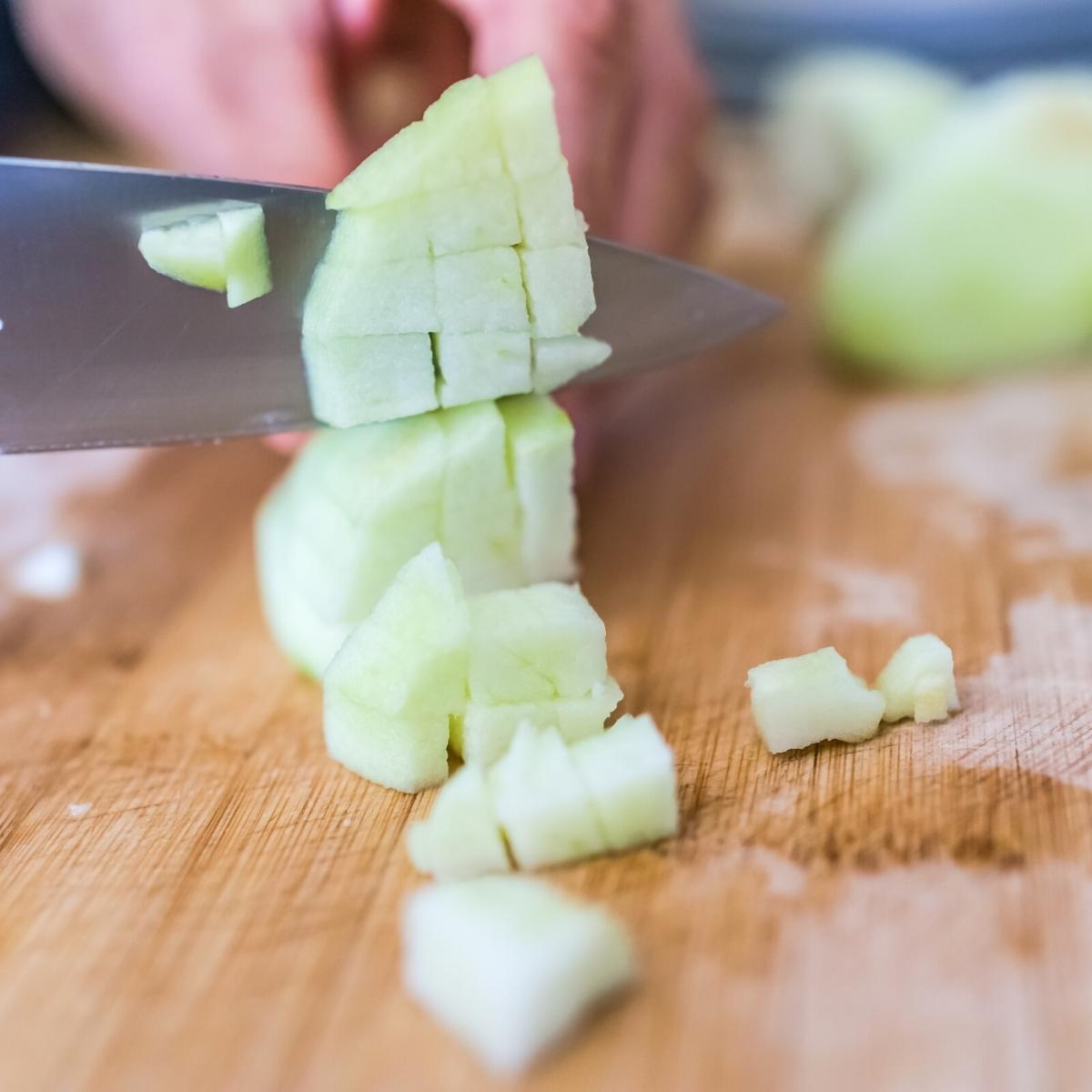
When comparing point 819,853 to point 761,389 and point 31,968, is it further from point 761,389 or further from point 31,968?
point 761,389

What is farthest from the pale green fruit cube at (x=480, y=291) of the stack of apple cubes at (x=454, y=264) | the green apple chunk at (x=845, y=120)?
the green apple chunk at (x=845, y=120)

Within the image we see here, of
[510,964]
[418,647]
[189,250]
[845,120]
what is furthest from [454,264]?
[845,120]

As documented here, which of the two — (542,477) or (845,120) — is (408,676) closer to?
(542,477)

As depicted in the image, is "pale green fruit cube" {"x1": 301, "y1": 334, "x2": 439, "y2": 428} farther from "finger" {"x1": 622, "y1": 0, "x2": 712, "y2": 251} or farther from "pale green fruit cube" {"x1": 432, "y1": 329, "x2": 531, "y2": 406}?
"finger" {"x1": 622, "y1": 0, "x2": 712, "y2": 251}

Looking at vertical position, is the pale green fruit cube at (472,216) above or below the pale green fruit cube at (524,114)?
below

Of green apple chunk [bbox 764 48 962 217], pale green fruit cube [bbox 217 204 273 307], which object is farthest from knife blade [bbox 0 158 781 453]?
green apple chunk [bbox 764 48 962 217]

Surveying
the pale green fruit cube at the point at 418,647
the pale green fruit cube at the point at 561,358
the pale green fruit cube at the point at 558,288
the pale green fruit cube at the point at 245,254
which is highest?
the pale green fruit cube at the point at 245,254

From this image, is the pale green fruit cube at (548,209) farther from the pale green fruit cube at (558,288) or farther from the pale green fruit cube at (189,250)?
the pale green fruit cube at (189,250)
